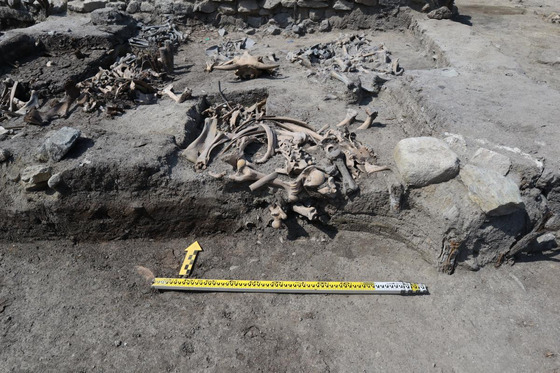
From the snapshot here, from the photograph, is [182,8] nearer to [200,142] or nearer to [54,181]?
[200,142]

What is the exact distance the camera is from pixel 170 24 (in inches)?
287

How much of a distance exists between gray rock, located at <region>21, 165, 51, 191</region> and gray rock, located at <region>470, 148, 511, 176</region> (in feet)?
12.6

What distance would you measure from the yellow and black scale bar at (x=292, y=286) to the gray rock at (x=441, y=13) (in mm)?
5667

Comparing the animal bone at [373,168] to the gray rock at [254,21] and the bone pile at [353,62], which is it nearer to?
the bone pile at [353,62]

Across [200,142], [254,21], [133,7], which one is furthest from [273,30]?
[200,142]

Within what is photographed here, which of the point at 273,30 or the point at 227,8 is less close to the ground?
the point at 227,8

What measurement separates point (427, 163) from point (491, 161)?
0.56 metres

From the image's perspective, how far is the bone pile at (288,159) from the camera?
338 cm

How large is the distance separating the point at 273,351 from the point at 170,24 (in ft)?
21.6

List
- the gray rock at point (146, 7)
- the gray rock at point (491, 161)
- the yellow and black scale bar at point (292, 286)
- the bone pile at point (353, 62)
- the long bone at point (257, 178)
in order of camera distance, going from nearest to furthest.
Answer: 1. the yellow and black scale bar at point (292, 286)
2. the gray rock at point (491, 161)
3. the long bone at point (257, 178)
4. the bone pile at point (353, 62)
5. the gray rock at point (146, 7)

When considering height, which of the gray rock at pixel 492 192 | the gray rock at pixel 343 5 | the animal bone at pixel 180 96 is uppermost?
the gray rock at pixel 343 5

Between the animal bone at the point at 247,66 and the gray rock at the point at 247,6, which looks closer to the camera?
the animal bone at the point at 247,66

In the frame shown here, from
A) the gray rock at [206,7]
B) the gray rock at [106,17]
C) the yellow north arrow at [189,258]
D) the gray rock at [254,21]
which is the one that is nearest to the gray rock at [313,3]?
the gray rock at [254,21]

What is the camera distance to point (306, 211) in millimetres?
3324
